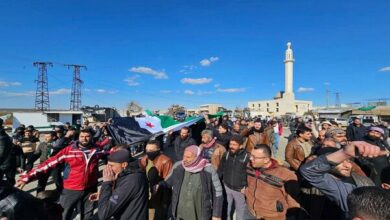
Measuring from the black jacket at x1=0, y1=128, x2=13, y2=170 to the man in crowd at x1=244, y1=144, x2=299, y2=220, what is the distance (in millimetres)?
4745

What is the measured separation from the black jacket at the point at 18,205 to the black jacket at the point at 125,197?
58 cm

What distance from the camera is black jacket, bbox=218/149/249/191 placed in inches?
168

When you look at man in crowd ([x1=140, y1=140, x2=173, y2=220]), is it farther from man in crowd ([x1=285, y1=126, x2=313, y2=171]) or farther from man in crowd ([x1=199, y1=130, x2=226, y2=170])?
man in crowd ([x1=285, y1=126, x2=313, y2=171])

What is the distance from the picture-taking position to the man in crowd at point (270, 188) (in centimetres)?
315

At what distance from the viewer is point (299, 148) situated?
15.9ft

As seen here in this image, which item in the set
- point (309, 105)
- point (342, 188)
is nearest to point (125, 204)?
point (342, 188)

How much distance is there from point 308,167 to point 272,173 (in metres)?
1.17

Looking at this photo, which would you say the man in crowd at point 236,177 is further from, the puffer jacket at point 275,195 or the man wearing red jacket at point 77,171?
the man wearing red jacket at point 77,171

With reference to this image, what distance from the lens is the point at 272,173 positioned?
3209 mm

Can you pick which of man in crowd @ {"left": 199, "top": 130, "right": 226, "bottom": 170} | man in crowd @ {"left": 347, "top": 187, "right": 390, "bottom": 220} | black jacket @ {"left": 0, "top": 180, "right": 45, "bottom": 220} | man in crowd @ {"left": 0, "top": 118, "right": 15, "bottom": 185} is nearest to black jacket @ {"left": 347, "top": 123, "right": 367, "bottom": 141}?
man in crowd @ {"left": 199, "top": 130, "right": 226, "bottom": 170}

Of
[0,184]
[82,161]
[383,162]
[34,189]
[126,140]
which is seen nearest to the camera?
[0,184]

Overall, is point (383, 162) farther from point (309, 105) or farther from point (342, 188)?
point (309, 105)

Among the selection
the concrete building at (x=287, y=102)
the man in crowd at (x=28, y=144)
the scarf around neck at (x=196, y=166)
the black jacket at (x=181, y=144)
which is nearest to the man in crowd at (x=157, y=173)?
the scarf around neck at (x=196, y=166)

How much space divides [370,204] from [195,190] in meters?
2.27
